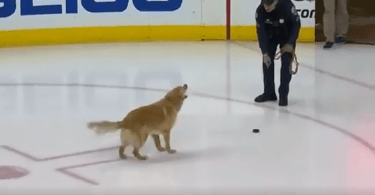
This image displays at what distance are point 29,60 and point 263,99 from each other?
3642 mm

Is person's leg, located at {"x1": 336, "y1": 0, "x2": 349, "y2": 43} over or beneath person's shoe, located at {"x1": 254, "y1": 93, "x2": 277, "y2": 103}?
over

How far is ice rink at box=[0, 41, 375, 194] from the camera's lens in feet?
19.7

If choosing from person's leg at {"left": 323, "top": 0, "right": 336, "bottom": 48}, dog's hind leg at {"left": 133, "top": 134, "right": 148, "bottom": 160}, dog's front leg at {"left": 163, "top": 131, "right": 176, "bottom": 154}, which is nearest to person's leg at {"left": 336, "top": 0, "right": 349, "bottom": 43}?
person's leg at {"left": 323, "top": 0, "right": 336, "bottom": 48}

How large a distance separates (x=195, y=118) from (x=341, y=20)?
15.3 ft

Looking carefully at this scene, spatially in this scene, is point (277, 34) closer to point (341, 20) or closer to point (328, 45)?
point (328, 45)

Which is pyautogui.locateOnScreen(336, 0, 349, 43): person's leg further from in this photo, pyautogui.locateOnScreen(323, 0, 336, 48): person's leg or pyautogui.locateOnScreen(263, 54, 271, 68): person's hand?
pyautogui.locateOnScreen(263, 54, 271, 68): person's hand

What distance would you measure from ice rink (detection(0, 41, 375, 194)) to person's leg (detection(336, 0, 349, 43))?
22 cm

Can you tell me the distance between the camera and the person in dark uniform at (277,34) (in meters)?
8.08

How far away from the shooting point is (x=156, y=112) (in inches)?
247

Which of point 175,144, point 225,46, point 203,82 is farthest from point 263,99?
point 225,46

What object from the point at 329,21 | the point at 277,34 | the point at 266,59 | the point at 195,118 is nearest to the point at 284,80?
the point at 266,59

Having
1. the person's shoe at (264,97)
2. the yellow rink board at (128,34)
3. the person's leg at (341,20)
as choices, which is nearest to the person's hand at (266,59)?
the person's shoe at (264,97)

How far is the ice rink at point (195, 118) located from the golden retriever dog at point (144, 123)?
0.67ft

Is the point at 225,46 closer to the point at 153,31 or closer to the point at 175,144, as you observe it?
the point at 153,31
